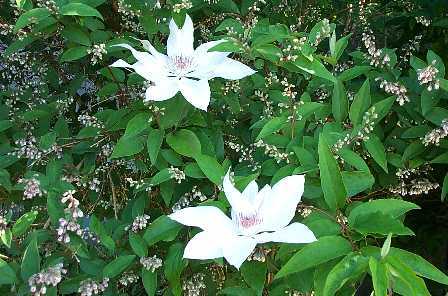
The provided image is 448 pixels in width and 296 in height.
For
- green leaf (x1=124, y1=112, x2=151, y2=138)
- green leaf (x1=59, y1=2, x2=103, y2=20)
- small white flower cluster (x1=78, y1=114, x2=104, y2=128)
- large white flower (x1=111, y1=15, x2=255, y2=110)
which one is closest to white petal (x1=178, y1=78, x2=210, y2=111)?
large white flower (x1=111, y1=15, x2=255, y2=110)

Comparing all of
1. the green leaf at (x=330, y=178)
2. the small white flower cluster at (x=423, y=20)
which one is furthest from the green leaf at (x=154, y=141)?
the small white flower cluster at (x=423, y=20)

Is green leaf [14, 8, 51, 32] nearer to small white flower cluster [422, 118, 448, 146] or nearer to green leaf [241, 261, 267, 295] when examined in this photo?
green leaf [241, 261, 267, 295]

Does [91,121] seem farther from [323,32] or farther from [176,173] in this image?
[323,32]

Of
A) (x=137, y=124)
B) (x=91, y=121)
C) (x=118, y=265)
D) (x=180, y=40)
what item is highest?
(x=180, y=40)

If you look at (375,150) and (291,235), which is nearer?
(291,235)

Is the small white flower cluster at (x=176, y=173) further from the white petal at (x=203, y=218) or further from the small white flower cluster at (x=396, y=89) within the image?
the small white flower cluster at (x=396, y=89)

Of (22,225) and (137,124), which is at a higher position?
(137,124)

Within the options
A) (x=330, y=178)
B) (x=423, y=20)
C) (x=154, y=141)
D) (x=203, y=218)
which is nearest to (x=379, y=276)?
(x=330, y=178)

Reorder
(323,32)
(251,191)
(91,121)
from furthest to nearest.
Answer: (91,121)
(323,32)
(251,191)
